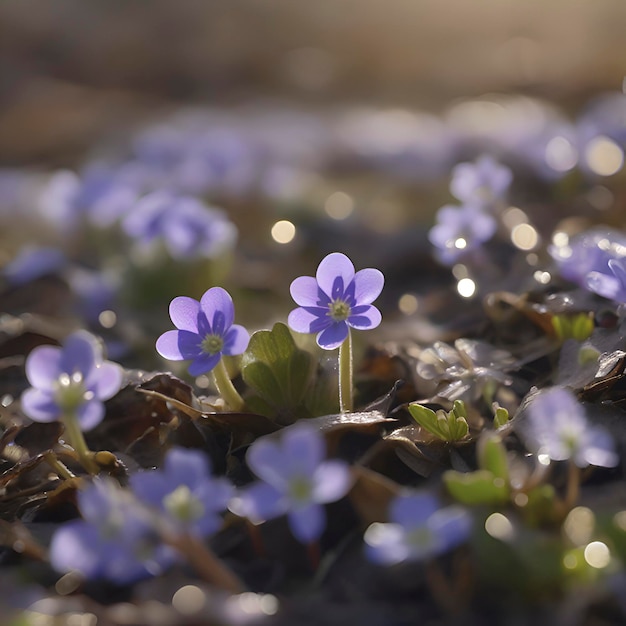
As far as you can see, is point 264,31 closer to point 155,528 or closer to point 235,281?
point 235,281

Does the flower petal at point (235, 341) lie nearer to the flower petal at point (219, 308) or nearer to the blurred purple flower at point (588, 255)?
the flower petal at point (219, 308)

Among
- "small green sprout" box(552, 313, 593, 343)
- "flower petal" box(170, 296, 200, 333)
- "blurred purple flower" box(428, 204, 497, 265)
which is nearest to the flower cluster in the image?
"blurred purple flower" box(428, 204, 497, 265)

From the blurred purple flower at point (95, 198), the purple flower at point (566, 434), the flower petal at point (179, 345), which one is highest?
the blurred purple flower at point (95, 198)

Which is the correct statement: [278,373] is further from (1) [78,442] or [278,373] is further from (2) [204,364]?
(1) [78,442]

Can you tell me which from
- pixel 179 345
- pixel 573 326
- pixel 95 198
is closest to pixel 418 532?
pixel 179 345

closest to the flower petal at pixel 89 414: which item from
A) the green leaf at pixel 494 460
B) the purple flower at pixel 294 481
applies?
the purple flower at pixel 294 481

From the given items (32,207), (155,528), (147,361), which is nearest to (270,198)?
(32,207)

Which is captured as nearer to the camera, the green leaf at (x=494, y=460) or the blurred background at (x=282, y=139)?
the green leaf at (x=494, y=460)
